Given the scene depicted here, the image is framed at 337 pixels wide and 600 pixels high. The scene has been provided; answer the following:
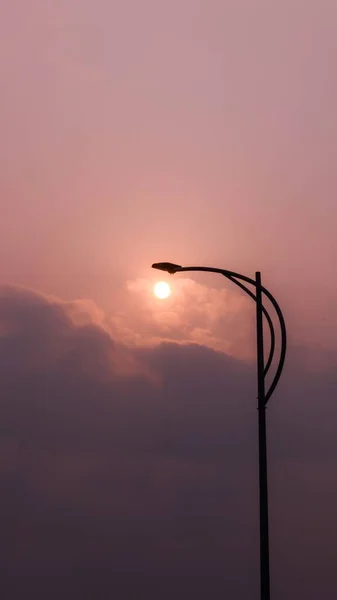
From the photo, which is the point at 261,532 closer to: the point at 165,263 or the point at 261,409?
the point at 261,409

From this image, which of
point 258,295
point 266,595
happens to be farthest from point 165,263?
point 266,595

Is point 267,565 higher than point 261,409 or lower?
lower

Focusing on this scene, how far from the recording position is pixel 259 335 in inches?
950

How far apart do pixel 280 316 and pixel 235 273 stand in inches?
59.4

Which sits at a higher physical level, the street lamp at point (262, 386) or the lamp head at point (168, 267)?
the lamp head at point (168, 267)

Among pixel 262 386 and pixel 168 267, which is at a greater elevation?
pixel 168 267

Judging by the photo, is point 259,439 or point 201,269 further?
point 201,269

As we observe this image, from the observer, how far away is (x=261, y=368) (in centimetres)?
2391

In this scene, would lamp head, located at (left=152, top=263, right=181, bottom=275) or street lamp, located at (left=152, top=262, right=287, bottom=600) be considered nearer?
street lamp, located at (left=152, top=262, right=287, bottom=600)

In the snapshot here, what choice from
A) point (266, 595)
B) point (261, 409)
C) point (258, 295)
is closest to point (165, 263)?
point (258, 295)

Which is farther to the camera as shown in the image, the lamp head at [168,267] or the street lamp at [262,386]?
the lamp head at [168,267]

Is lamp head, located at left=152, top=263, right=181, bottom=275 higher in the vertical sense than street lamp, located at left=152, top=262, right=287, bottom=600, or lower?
higher

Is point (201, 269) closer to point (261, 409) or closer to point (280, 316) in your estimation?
point (280, 316)

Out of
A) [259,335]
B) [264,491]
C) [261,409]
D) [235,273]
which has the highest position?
[235,273]
